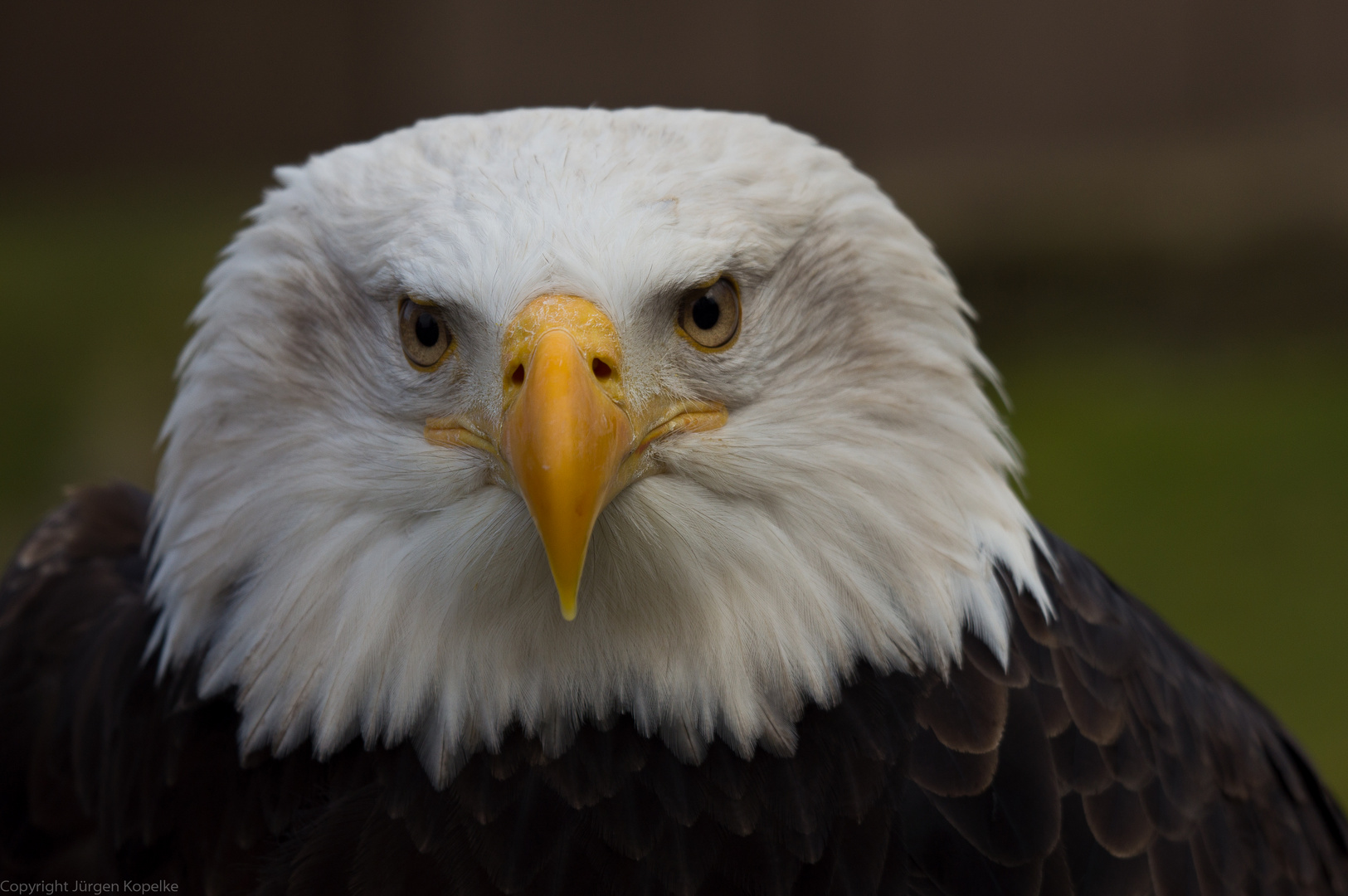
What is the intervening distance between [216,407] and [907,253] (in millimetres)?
921

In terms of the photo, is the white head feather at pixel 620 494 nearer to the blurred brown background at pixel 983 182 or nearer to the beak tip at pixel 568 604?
the beak tip at pixel 568 604

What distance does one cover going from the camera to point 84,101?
7180 mm

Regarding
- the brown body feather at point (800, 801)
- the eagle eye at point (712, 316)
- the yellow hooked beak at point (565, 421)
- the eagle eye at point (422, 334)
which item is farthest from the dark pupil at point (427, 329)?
the brown body feather at point (800, 801)

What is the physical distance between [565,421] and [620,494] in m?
0.22

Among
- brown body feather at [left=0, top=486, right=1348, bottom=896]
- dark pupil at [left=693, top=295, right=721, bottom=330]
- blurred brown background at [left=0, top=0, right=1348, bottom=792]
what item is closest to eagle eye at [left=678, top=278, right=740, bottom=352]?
dark pupil at [left=693, top=295, right=721, bottom=330]

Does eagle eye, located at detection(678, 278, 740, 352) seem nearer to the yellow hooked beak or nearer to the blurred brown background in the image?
the yellow hooked beak

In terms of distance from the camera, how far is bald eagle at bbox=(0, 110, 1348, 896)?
1553 millimetres

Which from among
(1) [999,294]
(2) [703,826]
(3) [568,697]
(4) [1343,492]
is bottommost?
(4) [1343,492]

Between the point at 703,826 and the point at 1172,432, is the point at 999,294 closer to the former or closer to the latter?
the point at 1172,432

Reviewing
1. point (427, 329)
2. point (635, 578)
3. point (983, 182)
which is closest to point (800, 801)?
point (635, 578)

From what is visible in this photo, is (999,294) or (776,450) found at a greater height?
(776,450)

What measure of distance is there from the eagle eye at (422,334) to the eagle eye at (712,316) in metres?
0.27

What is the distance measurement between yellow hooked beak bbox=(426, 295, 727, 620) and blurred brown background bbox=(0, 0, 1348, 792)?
145 inches

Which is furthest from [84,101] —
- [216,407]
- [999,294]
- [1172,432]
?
[216,407]
